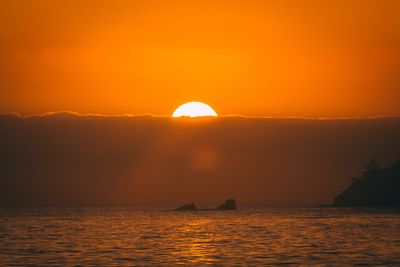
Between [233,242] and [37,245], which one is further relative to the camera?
[233,242]

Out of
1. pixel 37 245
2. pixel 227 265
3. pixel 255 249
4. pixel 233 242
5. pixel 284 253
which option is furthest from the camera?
→ pixel 233 242

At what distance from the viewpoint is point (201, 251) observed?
267 feet

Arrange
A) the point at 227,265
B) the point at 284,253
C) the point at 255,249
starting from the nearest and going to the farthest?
the point at 227,265 → the point at 284,253 → the point at 255,249

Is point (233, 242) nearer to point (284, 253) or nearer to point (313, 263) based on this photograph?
point (284, 253)

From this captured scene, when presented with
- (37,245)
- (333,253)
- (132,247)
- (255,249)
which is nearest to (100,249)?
(132,247)

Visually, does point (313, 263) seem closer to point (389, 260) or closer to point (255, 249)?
point (389, 260)

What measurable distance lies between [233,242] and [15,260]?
33125mm

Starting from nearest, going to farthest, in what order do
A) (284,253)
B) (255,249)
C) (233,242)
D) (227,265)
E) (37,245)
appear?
1. (227,265)
2. (284,253)
3. (255,249)
4. (37,245)
5. (233,242)

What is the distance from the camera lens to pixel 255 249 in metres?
81.2

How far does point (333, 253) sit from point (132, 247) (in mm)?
22091

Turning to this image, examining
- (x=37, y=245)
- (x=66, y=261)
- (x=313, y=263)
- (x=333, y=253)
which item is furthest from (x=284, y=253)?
(x=37, y=245)

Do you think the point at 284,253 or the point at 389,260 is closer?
the point at 389,260

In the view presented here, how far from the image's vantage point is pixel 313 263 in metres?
66.4

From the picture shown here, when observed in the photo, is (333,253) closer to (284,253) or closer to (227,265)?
(284,253)
